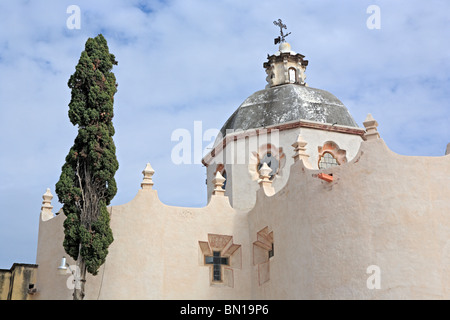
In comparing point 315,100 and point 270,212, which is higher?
point 315,100

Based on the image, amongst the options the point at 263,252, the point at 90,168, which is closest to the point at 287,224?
the point at 263,252

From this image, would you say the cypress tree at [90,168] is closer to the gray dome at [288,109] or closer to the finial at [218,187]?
the finial at [218,187]

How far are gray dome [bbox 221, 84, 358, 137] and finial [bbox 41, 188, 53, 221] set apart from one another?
23.9 ft

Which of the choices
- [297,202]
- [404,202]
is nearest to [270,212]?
[297,202]

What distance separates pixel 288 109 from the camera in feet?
77.1

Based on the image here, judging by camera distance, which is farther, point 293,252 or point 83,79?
point 83,79

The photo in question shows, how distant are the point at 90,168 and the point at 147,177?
216 cm

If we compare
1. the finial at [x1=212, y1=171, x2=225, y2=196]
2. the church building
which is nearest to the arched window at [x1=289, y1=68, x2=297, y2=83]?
the church building

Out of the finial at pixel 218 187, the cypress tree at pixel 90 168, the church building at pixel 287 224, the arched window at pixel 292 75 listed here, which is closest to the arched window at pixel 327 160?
the church building at pixel 287 224

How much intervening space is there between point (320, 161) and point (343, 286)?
7.60 metres

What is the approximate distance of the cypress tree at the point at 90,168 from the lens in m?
17.4

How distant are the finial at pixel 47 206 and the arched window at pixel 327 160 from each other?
1014 cm
